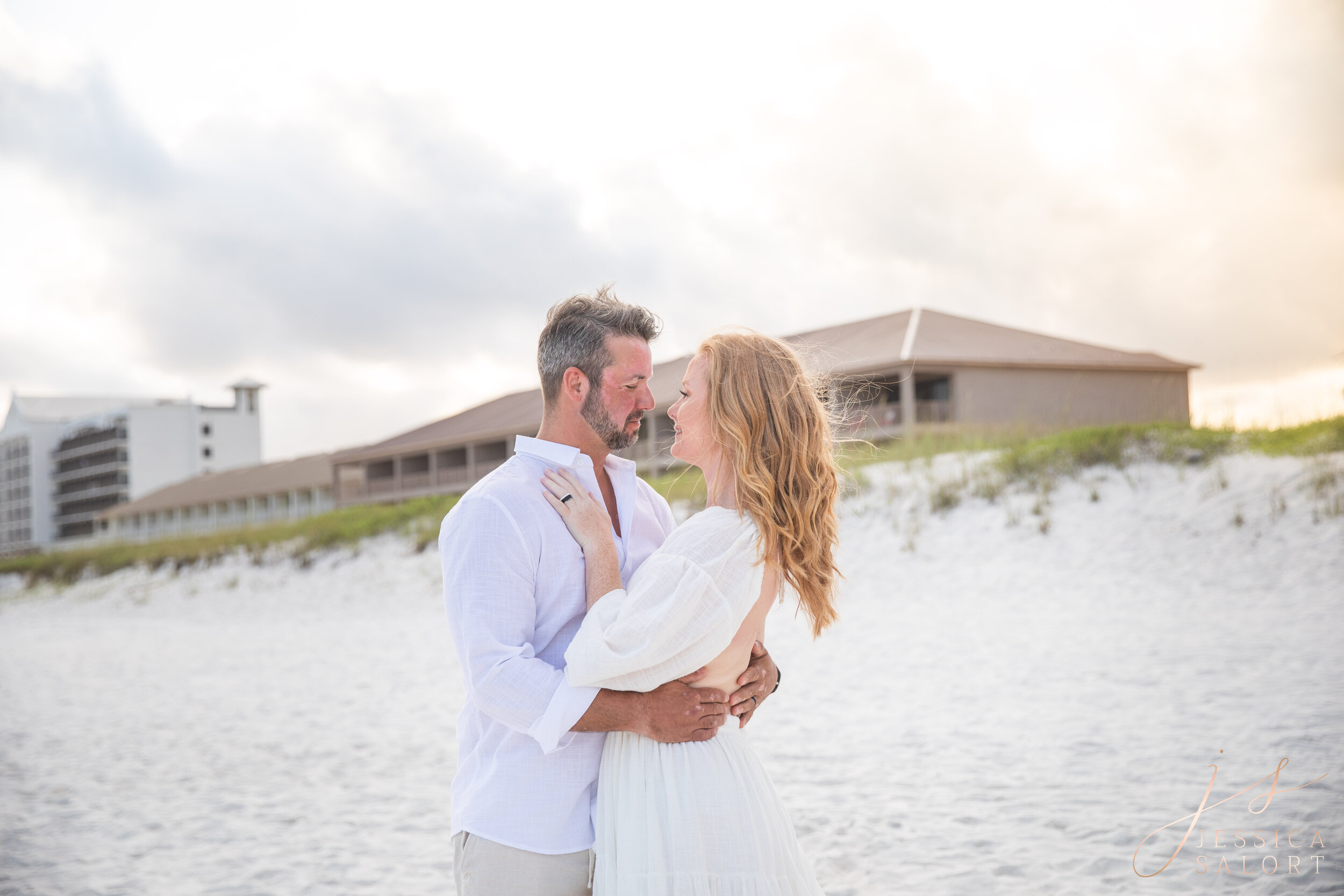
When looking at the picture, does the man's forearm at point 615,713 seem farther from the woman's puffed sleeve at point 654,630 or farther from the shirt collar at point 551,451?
the shirt collar at point 551,451

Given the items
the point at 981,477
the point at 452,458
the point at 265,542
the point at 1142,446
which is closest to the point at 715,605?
the point at 981,477

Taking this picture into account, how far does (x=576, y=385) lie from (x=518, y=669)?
695mm

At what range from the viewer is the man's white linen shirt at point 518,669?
2008mm

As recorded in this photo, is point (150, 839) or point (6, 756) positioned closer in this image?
point (150, 839)

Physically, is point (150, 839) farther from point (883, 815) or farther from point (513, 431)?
point (513, 431)

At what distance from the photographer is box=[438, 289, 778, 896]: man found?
2.02 meters

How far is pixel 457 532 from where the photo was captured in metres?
2.11

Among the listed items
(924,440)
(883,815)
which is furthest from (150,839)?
(924,440)

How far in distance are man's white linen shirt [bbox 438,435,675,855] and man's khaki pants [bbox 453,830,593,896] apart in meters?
0.02

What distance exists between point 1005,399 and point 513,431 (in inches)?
545

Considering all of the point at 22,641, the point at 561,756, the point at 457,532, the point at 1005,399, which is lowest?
the point at 22,641

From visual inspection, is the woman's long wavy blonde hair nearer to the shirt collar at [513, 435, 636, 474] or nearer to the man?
the man

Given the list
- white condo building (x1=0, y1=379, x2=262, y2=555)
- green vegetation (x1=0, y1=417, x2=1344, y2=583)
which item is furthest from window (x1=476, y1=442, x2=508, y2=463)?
white condo building (x1=0, y1=379, x2=262, y2=555)

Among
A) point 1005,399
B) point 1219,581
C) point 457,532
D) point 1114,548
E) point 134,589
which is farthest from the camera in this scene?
point 1005,399
